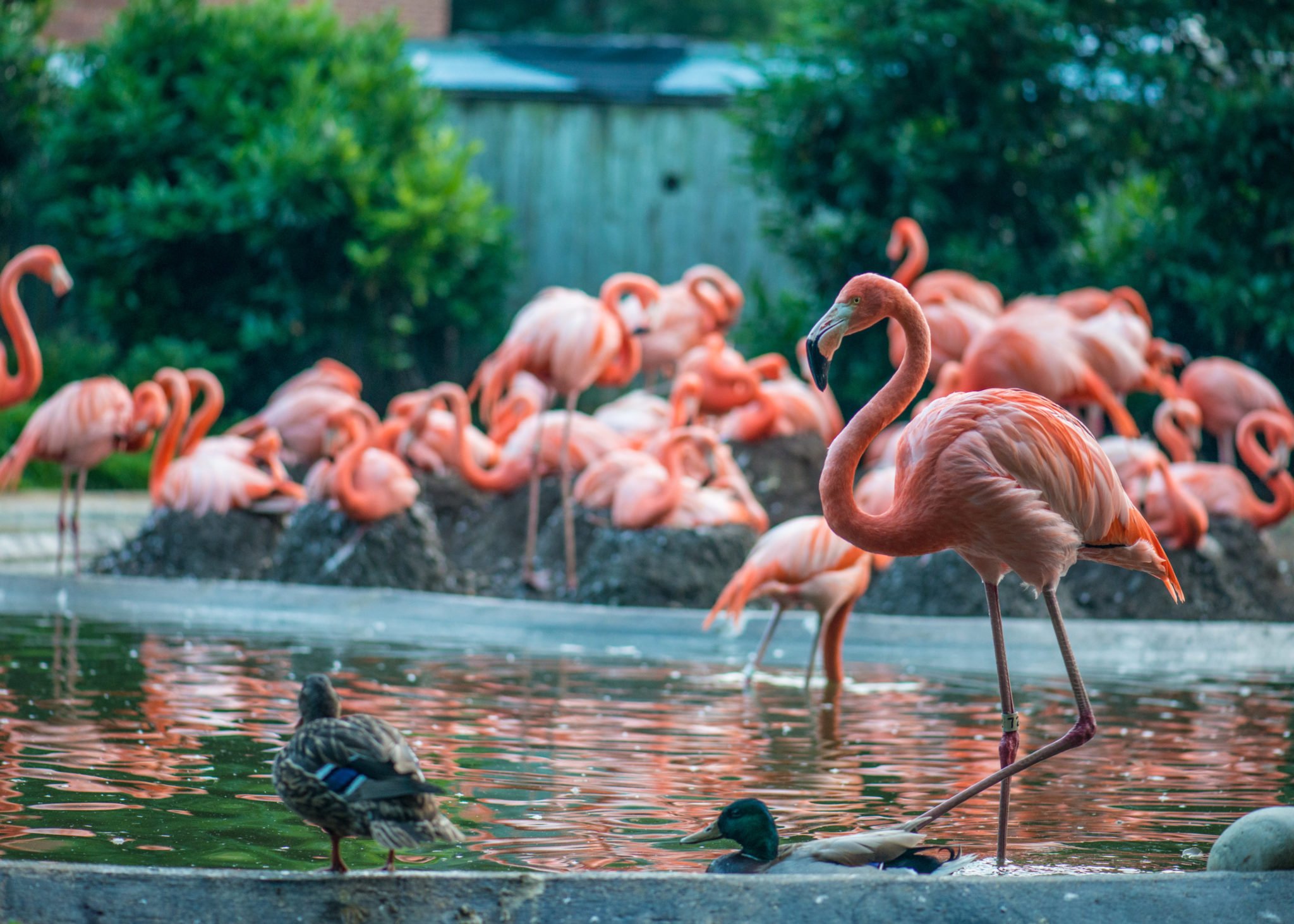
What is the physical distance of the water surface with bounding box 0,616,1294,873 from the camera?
3.62 m

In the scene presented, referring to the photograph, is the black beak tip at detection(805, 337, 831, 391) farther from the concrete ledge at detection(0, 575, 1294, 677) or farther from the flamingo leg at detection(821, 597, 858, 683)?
the concrete ledge at detection(0, 575, 1294, 677)

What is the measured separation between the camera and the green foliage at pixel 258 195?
12.9m

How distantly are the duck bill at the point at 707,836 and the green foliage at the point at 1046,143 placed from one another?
8857 mm

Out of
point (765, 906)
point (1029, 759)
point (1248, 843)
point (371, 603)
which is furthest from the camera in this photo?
point (371, 603)

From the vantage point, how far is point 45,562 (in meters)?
9.02

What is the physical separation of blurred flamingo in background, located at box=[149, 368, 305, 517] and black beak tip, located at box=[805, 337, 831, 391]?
18.0 ft

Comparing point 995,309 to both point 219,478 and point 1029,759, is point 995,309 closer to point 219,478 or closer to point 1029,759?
point 219,478

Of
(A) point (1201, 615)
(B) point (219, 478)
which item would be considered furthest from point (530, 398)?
(A) point (1201, 615)

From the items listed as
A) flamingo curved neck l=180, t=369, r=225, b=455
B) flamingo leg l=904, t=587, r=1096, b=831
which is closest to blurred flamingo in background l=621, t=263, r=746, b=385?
flamingo curved neck l=180, t=369, r=225, b=455

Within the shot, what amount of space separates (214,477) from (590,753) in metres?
4.37

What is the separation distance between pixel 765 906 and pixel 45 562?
7.24 m

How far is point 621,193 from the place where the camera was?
1505 centimetres

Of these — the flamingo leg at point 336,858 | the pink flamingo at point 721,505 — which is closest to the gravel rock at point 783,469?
the pink flamingo at point 721,505

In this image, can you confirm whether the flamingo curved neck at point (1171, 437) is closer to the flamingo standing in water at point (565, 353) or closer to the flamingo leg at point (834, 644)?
the flamingo standing in water at point (565, 353)
